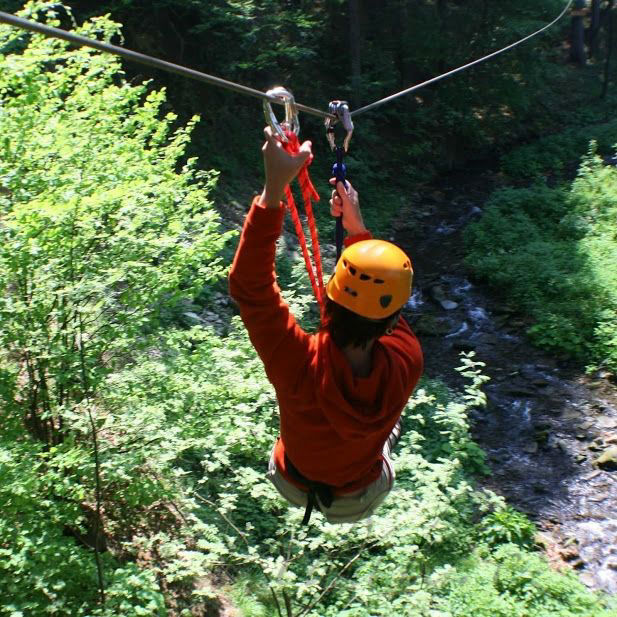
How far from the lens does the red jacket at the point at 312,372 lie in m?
1.71

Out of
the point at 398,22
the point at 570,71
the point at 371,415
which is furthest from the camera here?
the point at 570,71

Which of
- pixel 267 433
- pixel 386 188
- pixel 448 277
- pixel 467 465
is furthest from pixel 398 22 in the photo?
pixel 267 433

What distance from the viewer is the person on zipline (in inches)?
66.7

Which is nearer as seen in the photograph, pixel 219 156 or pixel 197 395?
pixel 197 395

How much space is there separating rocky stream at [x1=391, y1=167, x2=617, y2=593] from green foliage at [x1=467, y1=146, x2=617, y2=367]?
0.29 m

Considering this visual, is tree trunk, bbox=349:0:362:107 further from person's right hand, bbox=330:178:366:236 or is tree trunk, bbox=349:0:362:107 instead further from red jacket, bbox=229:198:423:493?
red jacket, bbox=229:198:423:493

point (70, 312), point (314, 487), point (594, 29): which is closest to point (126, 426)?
point (70, 312)

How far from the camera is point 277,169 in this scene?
1.64 m

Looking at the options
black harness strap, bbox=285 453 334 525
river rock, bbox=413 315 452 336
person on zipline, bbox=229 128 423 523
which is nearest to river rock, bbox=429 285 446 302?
river rock, bbox=413 315 452 336

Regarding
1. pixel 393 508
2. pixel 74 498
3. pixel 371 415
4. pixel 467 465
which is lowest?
pixel 467 465

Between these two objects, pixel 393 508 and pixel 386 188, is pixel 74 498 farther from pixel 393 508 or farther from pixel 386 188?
pixel 386 188

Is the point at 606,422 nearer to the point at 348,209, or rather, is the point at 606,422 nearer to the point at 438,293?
the point at 438,293

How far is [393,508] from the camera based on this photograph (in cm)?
504

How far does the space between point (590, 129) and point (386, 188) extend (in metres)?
6.06
